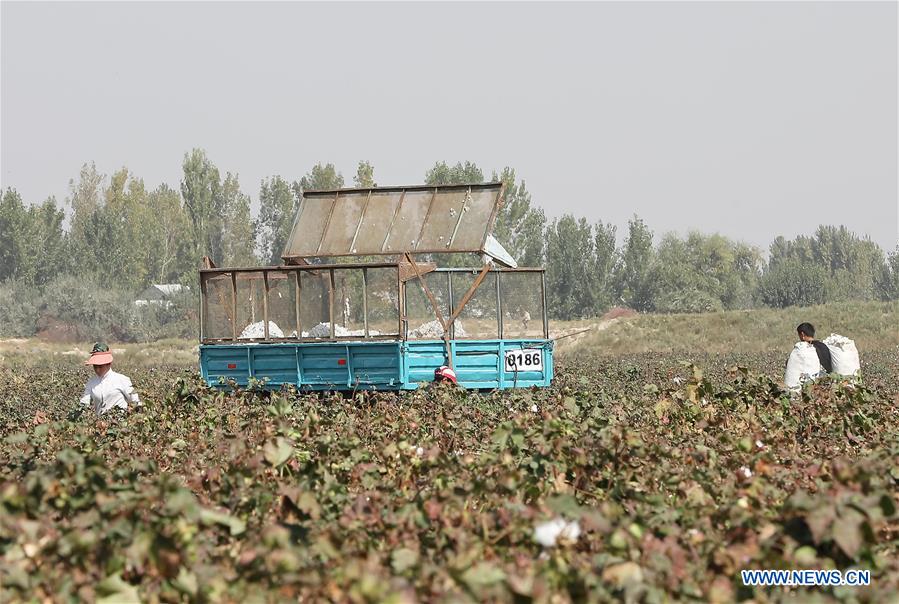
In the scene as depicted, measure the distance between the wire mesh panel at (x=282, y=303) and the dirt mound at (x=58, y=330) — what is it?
47.7 metres

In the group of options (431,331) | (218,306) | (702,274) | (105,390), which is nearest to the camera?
(105,390)

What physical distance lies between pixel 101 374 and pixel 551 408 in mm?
4305

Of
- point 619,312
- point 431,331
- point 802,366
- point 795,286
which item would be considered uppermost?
point 795,286

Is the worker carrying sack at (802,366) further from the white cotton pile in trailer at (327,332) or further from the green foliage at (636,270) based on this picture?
the green foliage at (636,270)

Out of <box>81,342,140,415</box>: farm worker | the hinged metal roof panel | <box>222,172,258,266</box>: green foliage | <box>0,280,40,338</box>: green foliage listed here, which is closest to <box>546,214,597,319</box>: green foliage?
<box>222,172,258,266</box>: green foliage

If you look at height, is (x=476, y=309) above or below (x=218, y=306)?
below

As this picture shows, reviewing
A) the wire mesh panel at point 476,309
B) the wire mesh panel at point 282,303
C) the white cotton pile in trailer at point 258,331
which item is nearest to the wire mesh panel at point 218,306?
the white cotton pile in trailer at point 258,331

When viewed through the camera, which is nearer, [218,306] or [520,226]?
[218,306]

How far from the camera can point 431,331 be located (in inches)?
668

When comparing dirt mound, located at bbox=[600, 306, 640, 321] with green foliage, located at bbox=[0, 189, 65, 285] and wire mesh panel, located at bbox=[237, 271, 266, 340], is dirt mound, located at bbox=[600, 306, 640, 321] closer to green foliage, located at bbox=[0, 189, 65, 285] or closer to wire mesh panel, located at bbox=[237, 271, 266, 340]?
green foliage, located at bbox=[0, 189, 65, 285]

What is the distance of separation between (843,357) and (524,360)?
17.5 ft

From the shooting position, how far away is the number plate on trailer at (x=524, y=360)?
16984 mm

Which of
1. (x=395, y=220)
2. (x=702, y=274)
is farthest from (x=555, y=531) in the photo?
(x=702, y=274)

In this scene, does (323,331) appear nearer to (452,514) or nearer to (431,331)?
(431,331)
